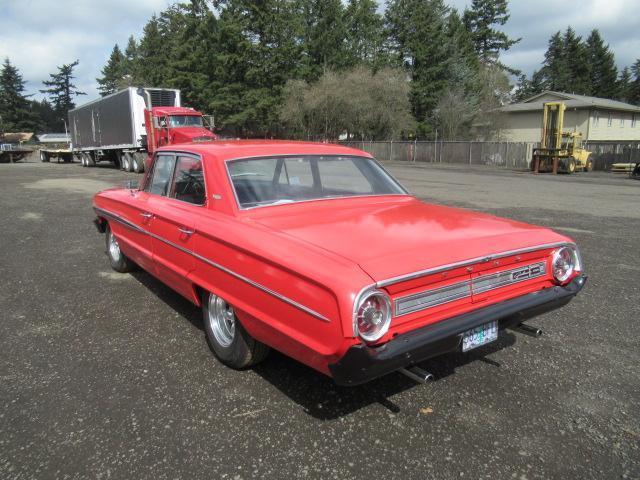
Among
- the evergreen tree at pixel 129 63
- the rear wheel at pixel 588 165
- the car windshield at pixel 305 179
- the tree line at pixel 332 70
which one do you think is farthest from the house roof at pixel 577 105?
the evergreen tree at pixel 129 63

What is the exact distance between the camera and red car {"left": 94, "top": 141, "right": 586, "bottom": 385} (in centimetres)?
237

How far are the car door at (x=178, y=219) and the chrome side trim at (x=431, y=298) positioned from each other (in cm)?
166

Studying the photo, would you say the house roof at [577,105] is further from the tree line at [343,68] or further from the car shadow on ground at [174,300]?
the car shadow on ground at [174,300]

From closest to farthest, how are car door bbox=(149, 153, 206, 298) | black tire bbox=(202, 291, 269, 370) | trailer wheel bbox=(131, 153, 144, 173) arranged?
black tire bbox=(202, 291, 269, 370), car door bbox=(149, 153, 206, 298), trailer wheel bbox=(131, 153, 144, 173)

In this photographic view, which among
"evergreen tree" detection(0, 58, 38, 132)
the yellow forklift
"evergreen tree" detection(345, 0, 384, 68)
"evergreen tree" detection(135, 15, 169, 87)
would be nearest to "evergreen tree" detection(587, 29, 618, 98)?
"evergreen tree" detection(345, 0, 384, 68)

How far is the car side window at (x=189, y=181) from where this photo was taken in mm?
3738

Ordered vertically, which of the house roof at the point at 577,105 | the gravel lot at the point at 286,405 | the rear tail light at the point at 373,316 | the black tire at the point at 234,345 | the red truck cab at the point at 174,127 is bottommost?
the gravel lot at the point at 286,405

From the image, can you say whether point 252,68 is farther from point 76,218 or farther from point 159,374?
point 159,374

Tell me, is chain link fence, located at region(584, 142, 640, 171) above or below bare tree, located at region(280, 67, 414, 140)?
below

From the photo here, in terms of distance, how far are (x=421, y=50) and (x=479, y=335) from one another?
185 ft

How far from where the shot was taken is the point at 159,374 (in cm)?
335

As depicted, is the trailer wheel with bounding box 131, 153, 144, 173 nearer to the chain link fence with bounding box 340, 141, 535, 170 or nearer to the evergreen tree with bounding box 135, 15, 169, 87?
the chain link fence with bounding box 340, 141, 535, 170

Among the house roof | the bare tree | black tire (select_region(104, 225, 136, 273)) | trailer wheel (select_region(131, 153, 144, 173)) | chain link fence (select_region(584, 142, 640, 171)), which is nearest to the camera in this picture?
black tire (select_region(104, 225, 136, 273))

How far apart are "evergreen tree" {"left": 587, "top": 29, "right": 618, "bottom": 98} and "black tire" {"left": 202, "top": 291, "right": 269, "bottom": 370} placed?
81864mm
